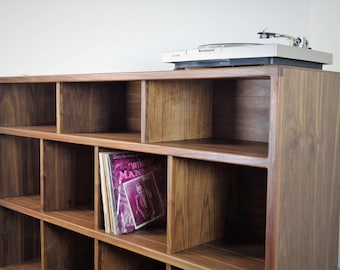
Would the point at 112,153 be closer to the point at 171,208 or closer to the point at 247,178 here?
the point at 171,208

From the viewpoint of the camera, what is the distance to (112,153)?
65.0 inches

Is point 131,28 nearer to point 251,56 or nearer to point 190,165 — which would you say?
point 190,165

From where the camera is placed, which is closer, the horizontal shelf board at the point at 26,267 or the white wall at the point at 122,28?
the white wall at the point at 122,28

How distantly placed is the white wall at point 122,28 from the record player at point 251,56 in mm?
250

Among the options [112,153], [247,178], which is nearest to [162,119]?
[112,153]

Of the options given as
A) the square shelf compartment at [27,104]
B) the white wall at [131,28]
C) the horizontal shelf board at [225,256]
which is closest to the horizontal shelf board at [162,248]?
the horizontal shelf board at [225,256]

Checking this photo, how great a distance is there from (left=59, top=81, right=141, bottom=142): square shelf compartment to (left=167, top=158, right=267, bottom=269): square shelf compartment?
289mm

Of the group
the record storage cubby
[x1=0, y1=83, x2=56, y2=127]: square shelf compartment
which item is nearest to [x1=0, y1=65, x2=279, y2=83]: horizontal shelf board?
the record storage cubby

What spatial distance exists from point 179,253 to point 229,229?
24 cm

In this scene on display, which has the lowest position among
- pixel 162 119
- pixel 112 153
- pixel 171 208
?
pixel 171 208

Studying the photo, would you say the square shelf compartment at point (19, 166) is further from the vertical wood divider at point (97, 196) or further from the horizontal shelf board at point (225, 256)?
the horizontal shelf board at point (225, 256)

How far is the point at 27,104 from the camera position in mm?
2217

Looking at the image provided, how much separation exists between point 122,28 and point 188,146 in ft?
3.14

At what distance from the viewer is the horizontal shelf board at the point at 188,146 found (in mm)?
1243
